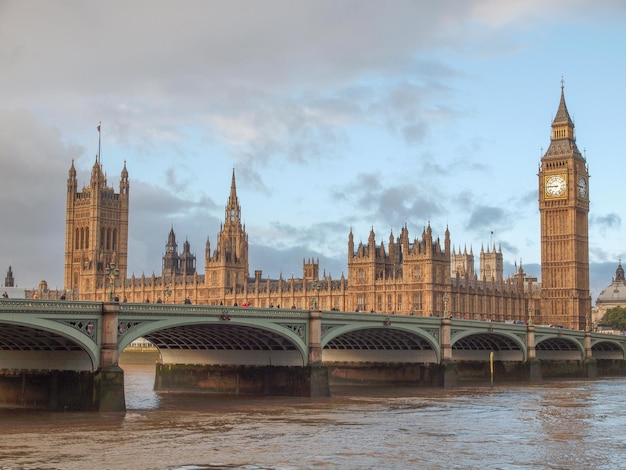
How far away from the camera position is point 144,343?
12656 cm

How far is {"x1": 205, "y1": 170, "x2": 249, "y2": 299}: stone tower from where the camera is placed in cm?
14162

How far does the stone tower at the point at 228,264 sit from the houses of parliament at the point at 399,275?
14 cm

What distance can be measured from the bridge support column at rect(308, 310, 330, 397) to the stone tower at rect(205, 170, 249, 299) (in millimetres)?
76197

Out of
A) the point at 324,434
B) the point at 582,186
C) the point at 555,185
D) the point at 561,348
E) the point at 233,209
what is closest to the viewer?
the point at 324,434

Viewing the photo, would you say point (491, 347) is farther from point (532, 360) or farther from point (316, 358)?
point (316, 358)

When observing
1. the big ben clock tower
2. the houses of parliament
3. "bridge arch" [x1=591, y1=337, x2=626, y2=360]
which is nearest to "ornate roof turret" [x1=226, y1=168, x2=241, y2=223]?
the houses of parliament

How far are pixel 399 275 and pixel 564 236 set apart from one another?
2948 centimetres

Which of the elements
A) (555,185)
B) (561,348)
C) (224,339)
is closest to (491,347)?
(561,348)

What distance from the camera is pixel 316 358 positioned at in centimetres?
6175

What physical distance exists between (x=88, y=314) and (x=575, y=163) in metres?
103

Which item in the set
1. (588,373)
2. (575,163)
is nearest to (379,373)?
(588,373)

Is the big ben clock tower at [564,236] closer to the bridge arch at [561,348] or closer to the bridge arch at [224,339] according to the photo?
the bridge arch at [561,348]

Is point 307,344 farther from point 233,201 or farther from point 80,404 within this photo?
point 233,201

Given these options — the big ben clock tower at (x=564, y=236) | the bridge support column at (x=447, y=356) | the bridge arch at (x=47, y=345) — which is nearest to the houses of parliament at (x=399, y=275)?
the big ben clock tower at (x=564, y=236)
